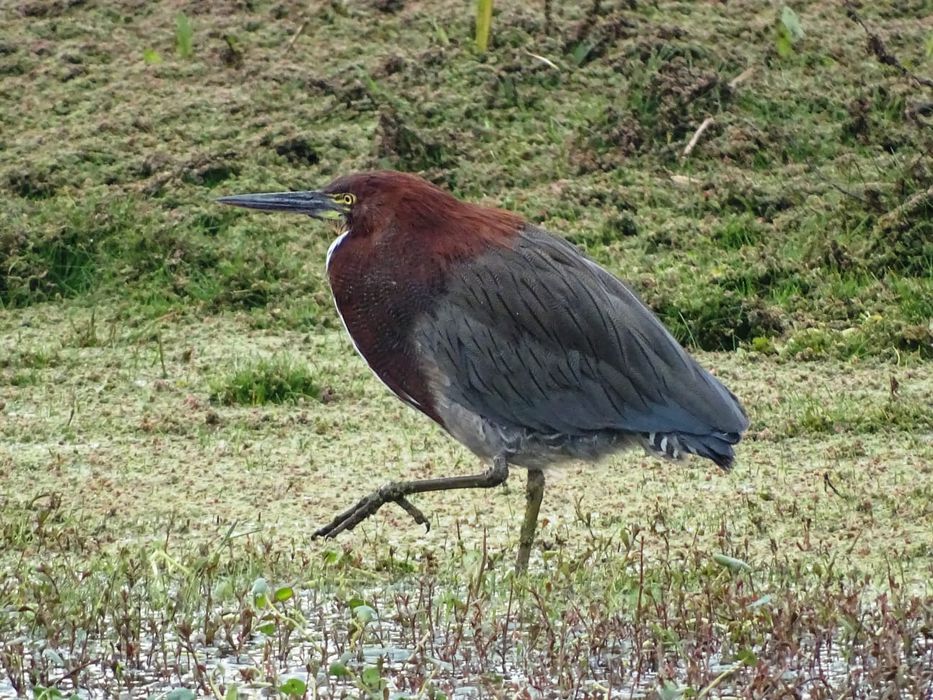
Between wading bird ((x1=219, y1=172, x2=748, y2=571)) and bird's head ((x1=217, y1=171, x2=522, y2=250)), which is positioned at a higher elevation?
bird's head ((x1=217, y1=171, x2=522, y2=250))

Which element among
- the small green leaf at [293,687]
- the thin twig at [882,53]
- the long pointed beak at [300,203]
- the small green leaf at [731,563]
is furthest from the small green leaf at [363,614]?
the thin twig at [882,53]

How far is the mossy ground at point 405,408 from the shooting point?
4.72 metres

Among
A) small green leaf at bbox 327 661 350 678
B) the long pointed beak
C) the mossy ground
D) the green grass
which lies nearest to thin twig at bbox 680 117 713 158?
the mossy ground

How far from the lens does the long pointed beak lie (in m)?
5.59

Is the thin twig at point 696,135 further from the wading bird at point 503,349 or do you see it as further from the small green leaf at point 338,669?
the small green leaf at point 338,669

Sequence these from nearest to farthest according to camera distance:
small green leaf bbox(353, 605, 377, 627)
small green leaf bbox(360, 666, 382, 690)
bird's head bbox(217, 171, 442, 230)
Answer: small green leaf bbox(360, 666, 382, 690), small green leaf bbox(353, 605, 377, 627), bird's head bbox(217, 171, 442, 230)

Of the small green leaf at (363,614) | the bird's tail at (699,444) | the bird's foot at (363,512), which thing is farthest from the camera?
the bird's tail at (699,444)

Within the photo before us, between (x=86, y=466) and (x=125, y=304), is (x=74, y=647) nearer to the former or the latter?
(x=86, y=466)

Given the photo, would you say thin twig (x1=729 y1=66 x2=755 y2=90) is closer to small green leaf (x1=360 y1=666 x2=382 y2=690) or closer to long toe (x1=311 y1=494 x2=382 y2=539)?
long toe (x1=311 y1=494 x2=382 y2=539)

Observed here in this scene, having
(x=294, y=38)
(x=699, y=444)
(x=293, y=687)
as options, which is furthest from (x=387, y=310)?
(x=294, y=38)

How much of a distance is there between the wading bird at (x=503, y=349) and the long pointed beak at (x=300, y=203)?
0.09m

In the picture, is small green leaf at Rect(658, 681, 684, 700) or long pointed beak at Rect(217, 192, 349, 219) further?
long pointed beak at Rect(217, 192, 349, 219)

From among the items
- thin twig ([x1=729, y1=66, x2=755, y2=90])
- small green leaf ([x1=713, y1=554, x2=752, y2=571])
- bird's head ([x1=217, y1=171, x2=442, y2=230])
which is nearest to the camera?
small green leaf ([x1=713, y1=554, x2=752, y2=571])

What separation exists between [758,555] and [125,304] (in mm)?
4233
